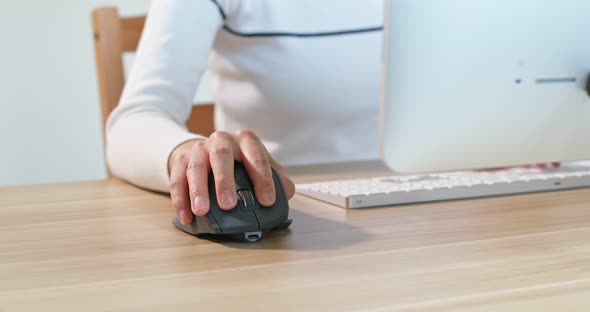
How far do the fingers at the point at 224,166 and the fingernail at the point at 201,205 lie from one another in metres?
0.01

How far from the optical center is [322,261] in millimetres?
461

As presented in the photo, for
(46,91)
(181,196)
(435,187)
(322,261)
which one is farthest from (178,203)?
(46,91)

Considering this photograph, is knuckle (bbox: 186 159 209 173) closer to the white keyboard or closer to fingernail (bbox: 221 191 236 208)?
fingernail (bbox: 221 191 236 208)

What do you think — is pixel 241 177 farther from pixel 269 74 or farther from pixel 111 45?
pixel 111 45

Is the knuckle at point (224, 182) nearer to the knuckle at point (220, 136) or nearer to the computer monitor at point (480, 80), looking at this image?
the knuckle at point (220, 136)

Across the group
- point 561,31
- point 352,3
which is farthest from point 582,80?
point 352,3

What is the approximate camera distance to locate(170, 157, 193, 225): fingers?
0.55 m

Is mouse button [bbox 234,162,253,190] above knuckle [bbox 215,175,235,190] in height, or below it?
below

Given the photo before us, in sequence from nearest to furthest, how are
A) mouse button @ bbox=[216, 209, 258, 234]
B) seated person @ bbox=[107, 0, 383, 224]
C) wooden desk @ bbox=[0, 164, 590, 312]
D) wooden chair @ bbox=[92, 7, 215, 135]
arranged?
1. wooden desk @ bbox=[0, 164, 590, 312]
2. mouse button @ bbox=[216, 209, 258, 234]
3. seated person @ bbox=[107, 0, 383, 224]
4. wooden chair @ bbox=[92, 7, 215, 135]

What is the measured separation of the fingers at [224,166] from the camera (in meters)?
0.52

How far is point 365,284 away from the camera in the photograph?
404 millimetres

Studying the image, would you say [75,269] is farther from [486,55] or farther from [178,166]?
[486,55]

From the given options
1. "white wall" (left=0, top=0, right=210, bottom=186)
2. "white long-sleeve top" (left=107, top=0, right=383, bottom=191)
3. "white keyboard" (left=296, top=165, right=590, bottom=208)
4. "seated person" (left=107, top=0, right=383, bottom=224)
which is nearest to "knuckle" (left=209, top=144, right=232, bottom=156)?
"white keyboard" (left=296, top=165, right=590, bottom=208)

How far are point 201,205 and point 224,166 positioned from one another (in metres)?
0.04
